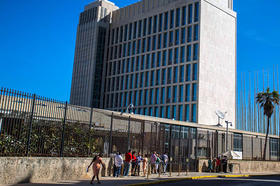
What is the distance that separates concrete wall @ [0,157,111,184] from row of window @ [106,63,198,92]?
48.1m

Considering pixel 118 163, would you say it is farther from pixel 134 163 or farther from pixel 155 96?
pixel 155 96

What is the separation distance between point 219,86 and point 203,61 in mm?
6195

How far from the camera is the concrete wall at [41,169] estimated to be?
13508mm

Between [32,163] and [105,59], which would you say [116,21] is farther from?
Answer: [32,163]

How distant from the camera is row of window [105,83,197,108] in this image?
63469 mm

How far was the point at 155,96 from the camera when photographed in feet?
224

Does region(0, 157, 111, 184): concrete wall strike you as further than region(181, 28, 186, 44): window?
No

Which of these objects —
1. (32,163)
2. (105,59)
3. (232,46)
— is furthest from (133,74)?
(32,163)

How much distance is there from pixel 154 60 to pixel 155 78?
3946mm

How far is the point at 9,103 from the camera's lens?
13398 millimetres

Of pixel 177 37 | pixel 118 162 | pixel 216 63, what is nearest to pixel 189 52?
pixel 177 37

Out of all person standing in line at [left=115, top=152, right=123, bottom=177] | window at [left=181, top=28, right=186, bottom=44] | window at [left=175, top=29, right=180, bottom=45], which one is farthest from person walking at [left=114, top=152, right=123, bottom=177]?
window at [left=175, top=29, right=180, bottom=45]

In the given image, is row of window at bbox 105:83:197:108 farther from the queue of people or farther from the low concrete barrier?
the queue of people

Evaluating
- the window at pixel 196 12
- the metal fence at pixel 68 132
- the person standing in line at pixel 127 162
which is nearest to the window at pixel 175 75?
the window at pixel 196 12
